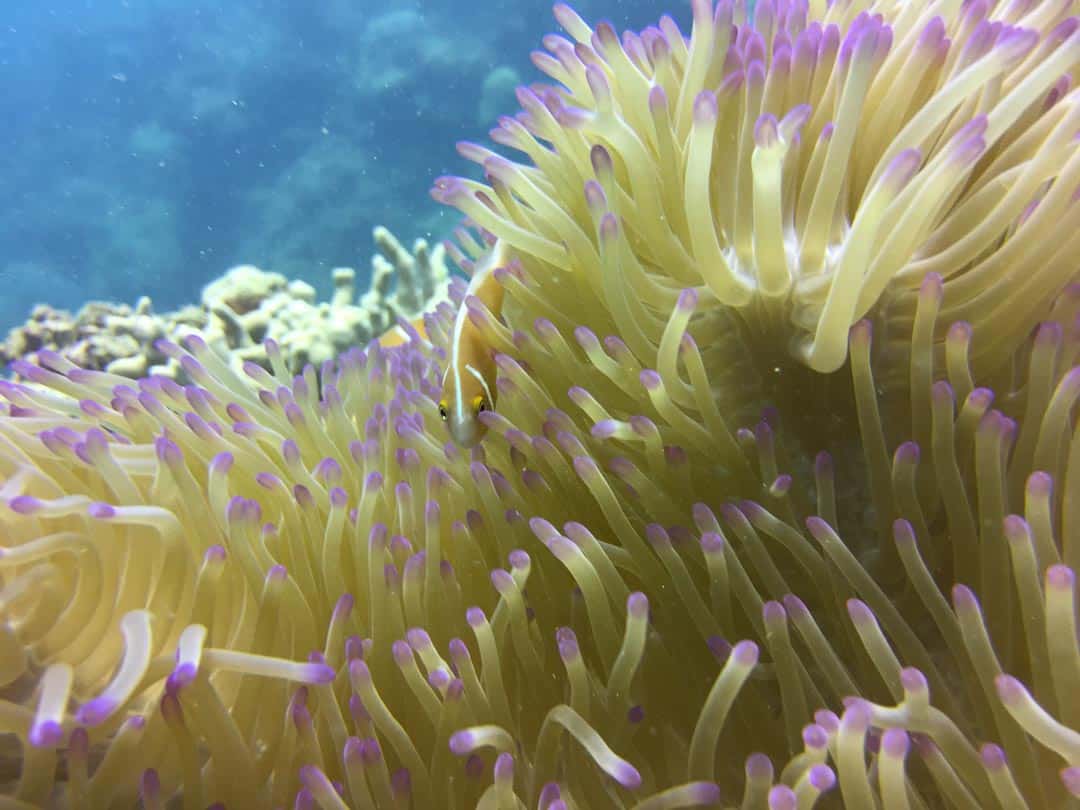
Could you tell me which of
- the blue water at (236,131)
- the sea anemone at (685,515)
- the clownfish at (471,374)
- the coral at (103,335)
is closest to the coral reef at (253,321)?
the coral at (103,335)

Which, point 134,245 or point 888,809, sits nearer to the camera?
point 888,809

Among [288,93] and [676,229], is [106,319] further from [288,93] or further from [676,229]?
[288,93]

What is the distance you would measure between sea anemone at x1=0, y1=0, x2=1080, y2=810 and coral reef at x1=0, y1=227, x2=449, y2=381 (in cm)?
259

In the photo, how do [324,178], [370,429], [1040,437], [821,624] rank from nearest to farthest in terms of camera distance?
[1040,437]
[821,624]
[370,429]
[324,178]

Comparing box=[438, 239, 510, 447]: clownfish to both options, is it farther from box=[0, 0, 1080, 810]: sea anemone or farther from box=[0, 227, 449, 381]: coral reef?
A: box=[0, 227, 449, 381]: coral reef

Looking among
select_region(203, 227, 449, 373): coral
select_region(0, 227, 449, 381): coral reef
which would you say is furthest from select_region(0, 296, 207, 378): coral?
select_region(203, 227, 449, 373): coral

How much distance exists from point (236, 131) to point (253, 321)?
9.94 m

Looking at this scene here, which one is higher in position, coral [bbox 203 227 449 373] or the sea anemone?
coral [bbox 203 227 449 373]

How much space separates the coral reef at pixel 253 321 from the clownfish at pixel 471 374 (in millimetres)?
2478

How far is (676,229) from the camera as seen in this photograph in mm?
1108

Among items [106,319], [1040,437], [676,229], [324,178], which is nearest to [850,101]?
[676,229]

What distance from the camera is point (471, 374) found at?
119 centimetres

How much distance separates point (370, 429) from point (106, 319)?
340 cm

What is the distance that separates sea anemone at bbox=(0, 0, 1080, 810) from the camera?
33.0 inches
